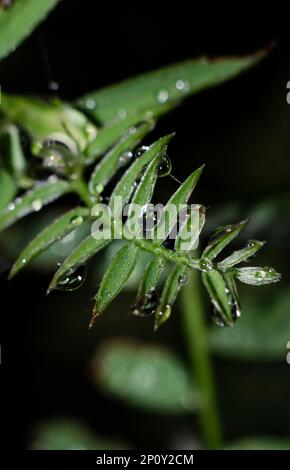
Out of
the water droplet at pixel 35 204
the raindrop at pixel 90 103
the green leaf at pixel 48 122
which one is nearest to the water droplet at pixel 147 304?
the water droplet at pixel 35 204

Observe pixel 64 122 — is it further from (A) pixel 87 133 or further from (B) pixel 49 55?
(B) pixel 49 55

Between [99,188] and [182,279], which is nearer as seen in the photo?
[182,279]

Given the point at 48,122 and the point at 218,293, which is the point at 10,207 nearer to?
the point at 48,122

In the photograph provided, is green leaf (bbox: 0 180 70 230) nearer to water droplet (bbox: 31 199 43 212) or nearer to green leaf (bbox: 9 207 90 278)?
water droplet (bbox: 31 199 43 212)

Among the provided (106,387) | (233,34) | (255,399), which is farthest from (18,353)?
(233,34)

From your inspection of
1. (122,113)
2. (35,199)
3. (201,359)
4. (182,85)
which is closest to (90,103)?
(122,113)

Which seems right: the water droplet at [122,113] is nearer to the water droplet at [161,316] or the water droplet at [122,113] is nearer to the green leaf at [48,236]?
the green leaf at [48,236]
